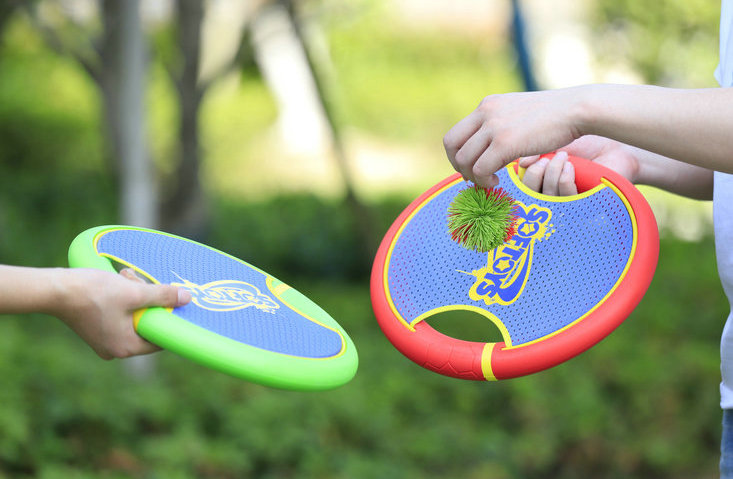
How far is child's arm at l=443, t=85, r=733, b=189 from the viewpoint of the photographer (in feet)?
3.48

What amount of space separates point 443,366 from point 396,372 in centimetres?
311

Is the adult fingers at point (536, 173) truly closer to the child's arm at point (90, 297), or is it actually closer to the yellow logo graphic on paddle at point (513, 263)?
the yellow logo graphic on paddle at point (513, 263)

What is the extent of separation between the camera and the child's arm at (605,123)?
3.48ft

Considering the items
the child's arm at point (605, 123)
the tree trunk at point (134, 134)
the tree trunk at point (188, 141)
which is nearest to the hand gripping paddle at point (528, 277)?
the child's arm at point (605, 123)

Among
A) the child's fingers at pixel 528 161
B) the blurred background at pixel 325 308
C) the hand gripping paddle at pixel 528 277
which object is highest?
the child's fingers at pixel 528 161

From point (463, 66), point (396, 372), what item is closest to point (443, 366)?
point (396, 372)

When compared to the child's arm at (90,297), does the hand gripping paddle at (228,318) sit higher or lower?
lower

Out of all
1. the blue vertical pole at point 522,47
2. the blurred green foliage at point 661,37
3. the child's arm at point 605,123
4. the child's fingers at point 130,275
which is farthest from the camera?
the blurred green foliage at point 661,37

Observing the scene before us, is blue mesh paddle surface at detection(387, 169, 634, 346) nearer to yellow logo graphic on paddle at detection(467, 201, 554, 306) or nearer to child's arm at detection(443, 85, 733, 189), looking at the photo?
yellow logo graphic on paddle at detection(467, 201, 554, 306)

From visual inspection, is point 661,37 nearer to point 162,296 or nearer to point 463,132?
point 463,132

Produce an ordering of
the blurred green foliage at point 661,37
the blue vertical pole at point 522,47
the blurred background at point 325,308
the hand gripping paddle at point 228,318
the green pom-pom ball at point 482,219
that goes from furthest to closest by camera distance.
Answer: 1. the blurred green foliage at point 661,37
2. the blue vertical pole at point 522,47
3. the blurred background at point 325,308
4. the green pom-pom ball at point 482,219
5. the hand gripping paddle at point 228,318

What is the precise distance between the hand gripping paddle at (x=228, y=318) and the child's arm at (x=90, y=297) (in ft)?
0.09

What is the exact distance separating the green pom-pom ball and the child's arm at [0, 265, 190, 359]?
0.52 metres

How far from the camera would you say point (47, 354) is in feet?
11.9
